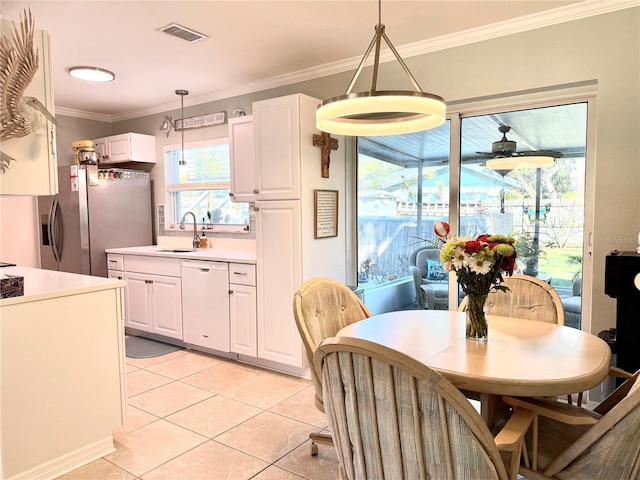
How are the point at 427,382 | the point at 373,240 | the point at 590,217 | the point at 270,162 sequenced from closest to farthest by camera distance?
the point at 427,382
the point at 590,217
the point at 270,162
the point at 373,240

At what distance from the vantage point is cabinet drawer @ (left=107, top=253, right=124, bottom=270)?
4.59 m

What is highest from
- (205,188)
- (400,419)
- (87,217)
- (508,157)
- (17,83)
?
(17,83)

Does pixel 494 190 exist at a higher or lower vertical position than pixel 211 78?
lower

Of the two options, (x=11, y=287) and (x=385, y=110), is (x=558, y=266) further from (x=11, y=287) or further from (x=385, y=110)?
(x=11, y=287)

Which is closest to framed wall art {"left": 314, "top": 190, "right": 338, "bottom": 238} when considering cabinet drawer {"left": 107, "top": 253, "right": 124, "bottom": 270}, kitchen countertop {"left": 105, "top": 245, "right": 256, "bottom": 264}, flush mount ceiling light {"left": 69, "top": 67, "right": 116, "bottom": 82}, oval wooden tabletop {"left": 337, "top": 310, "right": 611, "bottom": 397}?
kitchen countertop {"left": 105, "top": 245, "right": 256, "bottom": 264}

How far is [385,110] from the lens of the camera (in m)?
1.72

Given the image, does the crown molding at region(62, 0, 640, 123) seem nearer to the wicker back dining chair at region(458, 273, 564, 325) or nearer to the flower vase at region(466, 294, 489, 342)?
the wicker back dining chair at region(458, 273, 564, 325)

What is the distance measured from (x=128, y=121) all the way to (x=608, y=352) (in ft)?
17.9

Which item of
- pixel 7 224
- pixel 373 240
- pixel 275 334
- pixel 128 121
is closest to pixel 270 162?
pixel 373 240

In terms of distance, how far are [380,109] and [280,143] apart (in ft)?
5.86

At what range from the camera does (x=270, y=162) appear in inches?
137

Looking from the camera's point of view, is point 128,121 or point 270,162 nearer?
point 270,162

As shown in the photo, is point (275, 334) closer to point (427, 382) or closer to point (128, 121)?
point (427, 382)

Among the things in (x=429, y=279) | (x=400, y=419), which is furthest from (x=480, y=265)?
(x=429, y=279)
